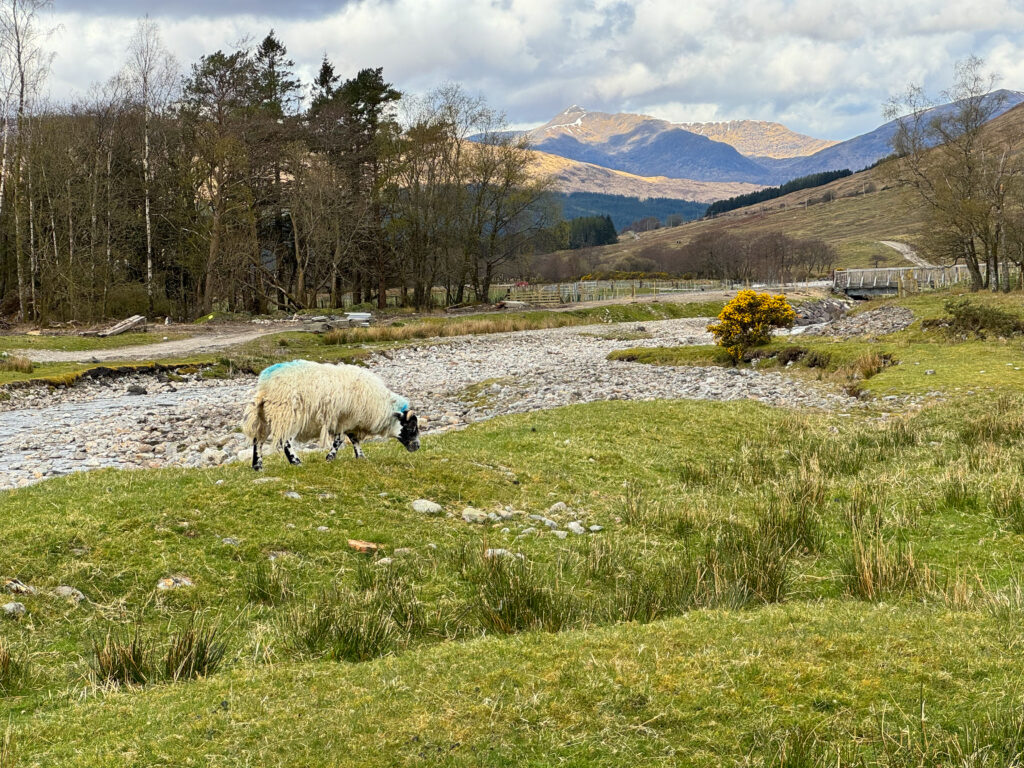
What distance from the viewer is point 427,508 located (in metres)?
10.0

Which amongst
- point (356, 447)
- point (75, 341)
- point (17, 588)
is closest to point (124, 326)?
point (75, 341)

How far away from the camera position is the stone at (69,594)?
6719mm

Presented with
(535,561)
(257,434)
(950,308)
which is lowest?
(535,561)

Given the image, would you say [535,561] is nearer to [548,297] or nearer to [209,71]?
[209,71]

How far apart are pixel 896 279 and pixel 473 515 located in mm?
75117

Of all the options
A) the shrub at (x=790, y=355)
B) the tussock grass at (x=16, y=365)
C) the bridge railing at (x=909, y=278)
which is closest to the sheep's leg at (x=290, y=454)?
the tussock grass at (x=16, y=365)

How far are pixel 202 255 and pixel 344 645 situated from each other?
5287 centimetres

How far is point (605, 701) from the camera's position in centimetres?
456

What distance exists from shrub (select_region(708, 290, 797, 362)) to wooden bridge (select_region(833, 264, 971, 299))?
34.3 m

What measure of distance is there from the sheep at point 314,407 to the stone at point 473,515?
8.97 feet

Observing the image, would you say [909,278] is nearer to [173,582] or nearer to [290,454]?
[290,454]

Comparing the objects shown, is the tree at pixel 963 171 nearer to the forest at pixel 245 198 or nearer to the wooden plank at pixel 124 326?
the forest at pixel 245 198

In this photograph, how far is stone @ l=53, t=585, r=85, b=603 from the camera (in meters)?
6.72

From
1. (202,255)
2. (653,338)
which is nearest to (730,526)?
(653,338)
